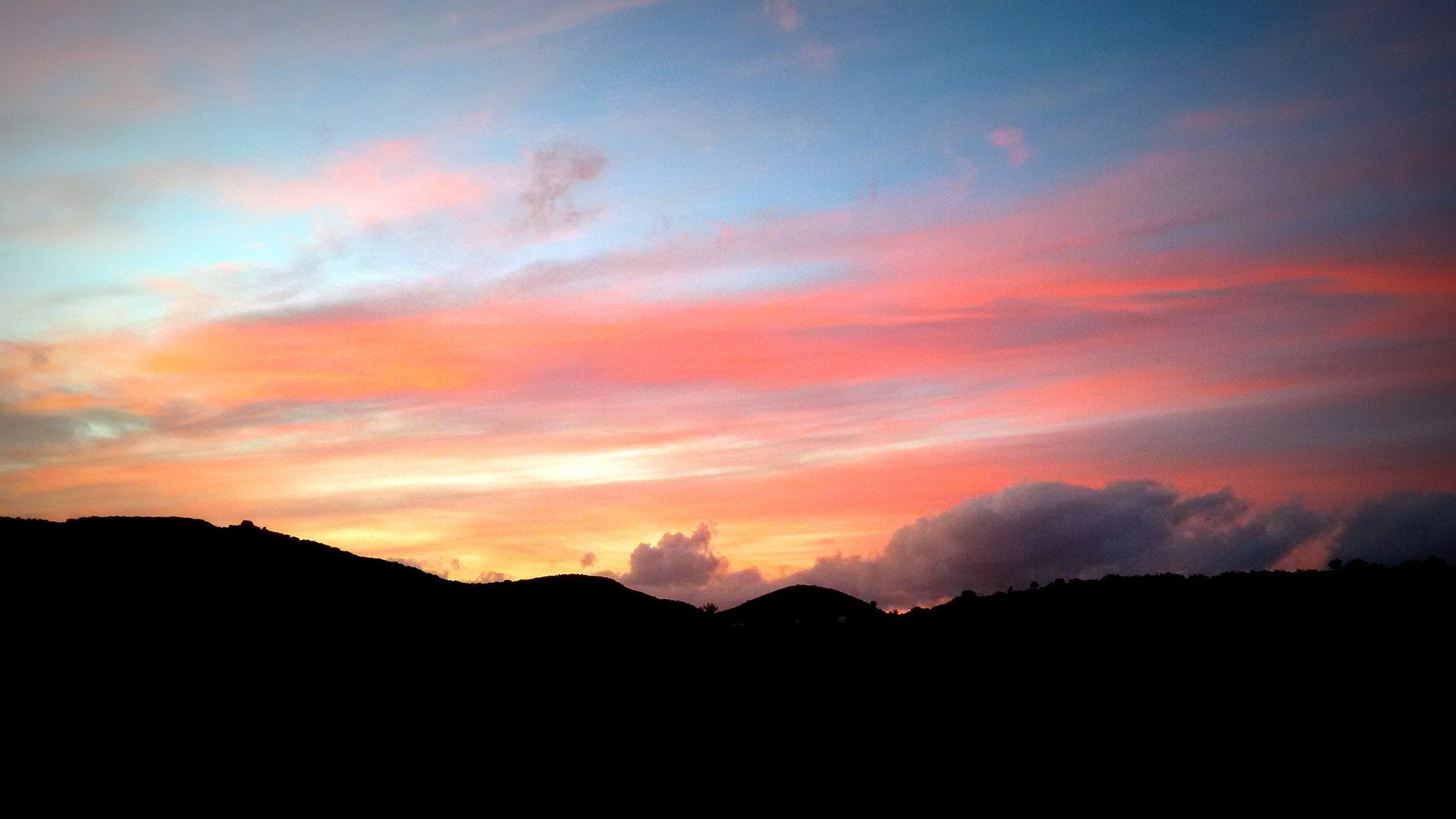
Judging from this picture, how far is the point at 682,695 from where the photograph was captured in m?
46.7

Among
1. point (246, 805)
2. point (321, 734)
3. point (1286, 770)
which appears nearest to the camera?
point (1286, 770)

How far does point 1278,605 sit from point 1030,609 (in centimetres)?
1157

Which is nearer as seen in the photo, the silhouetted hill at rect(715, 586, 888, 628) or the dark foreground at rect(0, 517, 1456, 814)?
the dark foreground at rect(0, 517, 1456, 814)

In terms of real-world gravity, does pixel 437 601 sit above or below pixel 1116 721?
above

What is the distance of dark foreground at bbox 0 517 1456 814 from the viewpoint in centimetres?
3023

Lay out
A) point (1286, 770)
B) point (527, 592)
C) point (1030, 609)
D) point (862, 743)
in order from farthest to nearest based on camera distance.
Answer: point (527, 592)
point (1030, 609)
point (862, 743)
point (1286, 770)

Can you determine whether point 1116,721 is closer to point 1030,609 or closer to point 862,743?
point 862,743

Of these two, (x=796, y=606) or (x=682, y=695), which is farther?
(x=796, y=606)

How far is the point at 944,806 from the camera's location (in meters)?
29.7

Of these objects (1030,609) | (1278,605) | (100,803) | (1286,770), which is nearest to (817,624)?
(1030,609)

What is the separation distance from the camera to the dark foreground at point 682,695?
1190 inches

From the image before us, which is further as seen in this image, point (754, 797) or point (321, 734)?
point (321, 734)

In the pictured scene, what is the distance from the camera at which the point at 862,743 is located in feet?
119

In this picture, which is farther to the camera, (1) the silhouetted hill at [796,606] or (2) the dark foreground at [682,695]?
(1) the silhouetted hill at [796,606]
